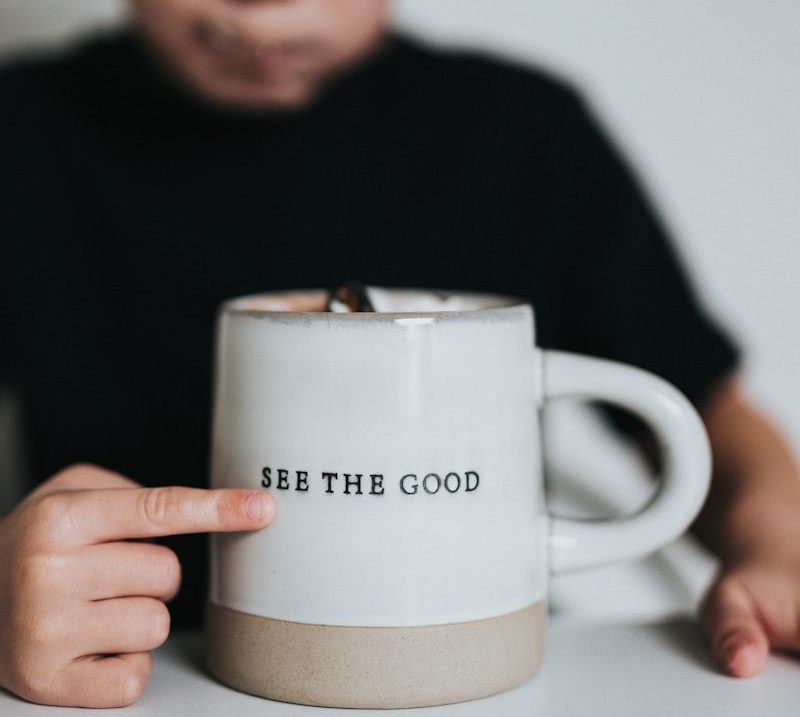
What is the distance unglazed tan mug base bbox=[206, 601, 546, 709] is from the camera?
37 cm

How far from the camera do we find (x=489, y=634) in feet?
1.26

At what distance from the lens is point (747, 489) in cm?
64

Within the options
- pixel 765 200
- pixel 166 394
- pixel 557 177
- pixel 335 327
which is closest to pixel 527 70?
pixel 557 177

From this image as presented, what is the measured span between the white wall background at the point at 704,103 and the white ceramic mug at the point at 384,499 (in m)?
0.67

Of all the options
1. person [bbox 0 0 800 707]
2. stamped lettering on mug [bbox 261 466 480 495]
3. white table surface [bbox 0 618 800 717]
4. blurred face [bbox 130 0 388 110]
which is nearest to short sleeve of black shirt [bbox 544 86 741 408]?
person [bbox 0 0 800 707]

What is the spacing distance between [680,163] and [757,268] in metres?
0.14

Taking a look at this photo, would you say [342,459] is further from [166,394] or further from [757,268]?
[757,268]

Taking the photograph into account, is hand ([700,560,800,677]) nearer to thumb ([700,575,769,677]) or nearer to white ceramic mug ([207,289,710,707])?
thumb ([700,575,769,677])

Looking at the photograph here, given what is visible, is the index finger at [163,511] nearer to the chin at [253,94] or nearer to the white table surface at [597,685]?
the white table surface at [597,685]

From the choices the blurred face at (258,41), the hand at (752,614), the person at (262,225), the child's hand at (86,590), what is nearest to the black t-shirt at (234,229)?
the person at (262,225)

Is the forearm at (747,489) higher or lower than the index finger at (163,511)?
lower

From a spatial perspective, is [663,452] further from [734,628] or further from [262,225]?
[262,225]

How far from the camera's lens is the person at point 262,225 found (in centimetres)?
83

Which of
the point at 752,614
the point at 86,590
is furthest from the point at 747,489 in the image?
the point at 86,590
